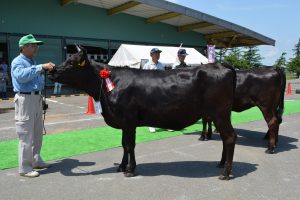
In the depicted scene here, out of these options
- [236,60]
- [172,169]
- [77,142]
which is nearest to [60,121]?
[77,142]

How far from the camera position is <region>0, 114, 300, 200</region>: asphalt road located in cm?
415

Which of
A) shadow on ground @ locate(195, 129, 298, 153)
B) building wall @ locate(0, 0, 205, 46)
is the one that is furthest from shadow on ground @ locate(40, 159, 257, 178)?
building wall @ locate(0, 0, 205, 46)

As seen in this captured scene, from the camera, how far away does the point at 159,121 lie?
480 centimetres

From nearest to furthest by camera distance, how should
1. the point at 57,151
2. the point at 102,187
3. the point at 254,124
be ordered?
1. the point at 102,187
2. the point at 57,151
3. the point at 254,124

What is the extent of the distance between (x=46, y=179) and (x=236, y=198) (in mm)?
2694

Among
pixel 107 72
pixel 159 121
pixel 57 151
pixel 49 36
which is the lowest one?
pixel 57 151

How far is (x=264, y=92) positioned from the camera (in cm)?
654

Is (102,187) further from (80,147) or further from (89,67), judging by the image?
(80,147)

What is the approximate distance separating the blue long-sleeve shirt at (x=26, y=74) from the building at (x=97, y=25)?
14955mm

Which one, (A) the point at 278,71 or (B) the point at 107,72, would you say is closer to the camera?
(B) the point at 107,72

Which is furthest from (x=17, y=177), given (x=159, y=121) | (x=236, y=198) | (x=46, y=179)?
(x=236, y=198)

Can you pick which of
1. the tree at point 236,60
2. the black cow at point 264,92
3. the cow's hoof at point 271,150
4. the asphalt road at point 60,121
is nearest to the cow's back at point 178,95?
the black cow at point 264,92

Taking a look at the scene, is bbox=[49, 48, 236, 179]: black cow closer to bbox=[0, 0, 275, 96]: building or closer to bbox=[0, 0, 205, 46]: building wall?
bbox=[0, 0, 275, 96]: building

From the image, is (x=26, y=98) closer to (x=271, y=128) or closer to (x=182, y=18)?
(x=271, y=128)
